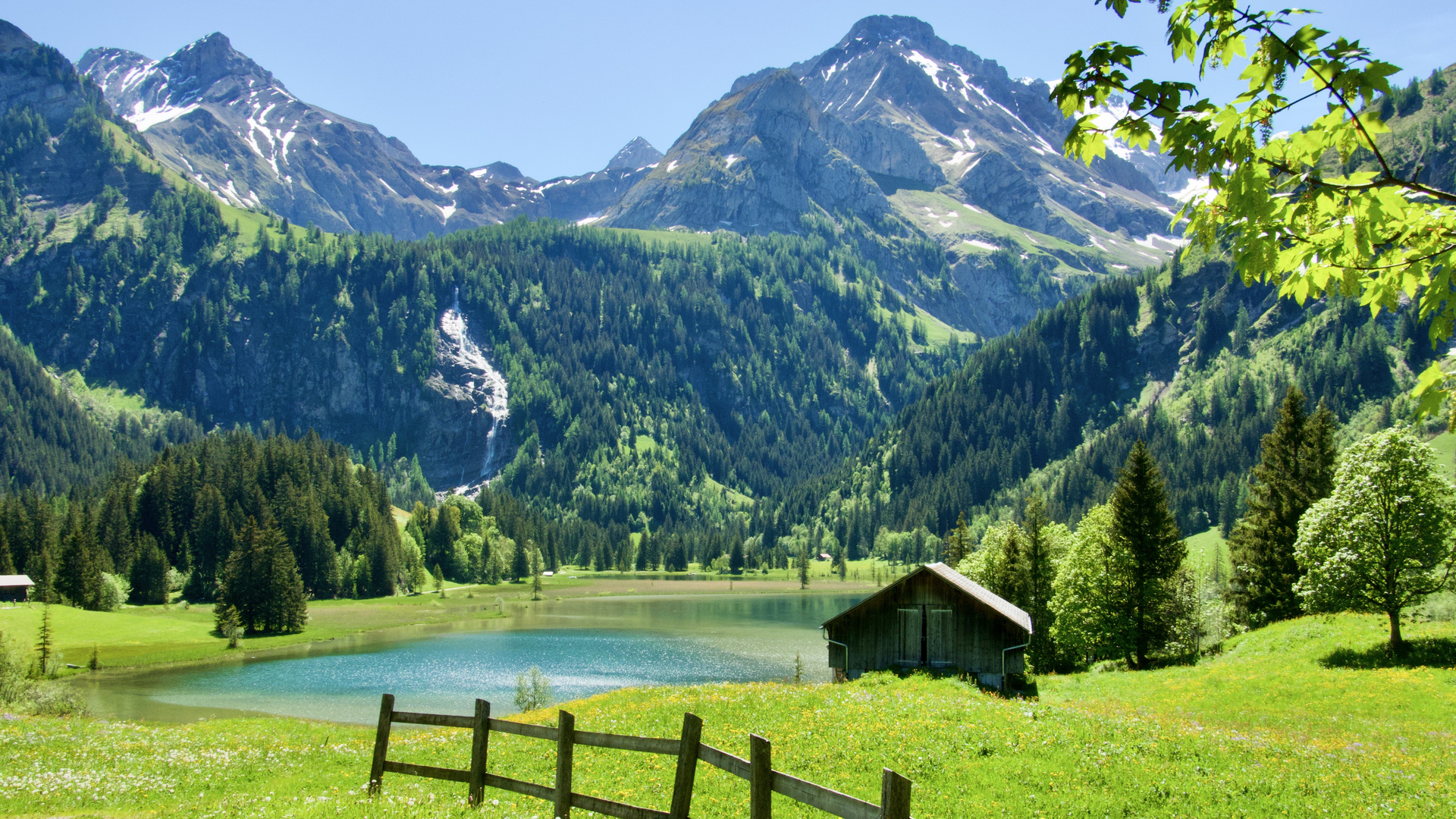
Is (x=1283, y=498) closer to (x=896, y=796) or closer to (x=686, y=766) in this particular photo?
(x=686, y=766)

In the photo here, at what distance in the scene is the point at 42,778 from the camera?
830 inches

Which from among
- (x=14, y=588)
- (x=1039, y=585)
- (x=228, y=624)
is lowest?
(x=228, y=624)

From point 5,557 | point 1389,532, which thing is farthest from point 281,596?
point 1389,532

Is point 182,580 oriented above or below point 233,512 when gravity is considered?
below

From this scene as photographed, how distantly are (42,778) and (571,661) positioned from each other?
6939cm

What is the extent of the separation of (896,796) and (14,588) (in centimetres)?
14511

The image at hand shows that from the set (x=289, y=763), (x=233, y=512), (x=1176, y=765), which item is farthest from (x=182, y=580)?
(x=1176, y=765)

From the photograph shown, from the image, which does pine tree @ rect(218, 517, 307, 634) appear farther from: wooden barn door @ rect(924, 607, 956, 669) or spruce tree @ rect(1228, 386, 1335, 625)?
spruce tree @ rect(1228, 386, 1335, 625)

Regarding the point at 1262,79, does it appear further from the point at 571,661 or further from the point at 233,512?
the point at 233,512

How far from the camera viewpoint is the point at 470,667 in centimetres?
8456

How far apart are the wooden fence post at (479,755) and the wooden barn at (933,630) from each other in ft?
122

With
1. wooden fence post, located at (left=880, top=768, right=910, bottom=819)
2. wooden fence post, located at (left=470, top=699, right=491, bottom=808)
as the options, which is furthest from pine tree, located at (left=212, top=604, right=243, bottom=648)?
wooden fence post, located at (left=880, top=768, right=910, bottom=819)

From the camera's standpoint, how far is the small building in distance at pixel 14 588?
109938 mm

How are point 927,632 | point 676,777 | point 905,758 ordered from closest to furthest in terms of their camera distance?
point 676,777 → point 905,758 → point 927,632
